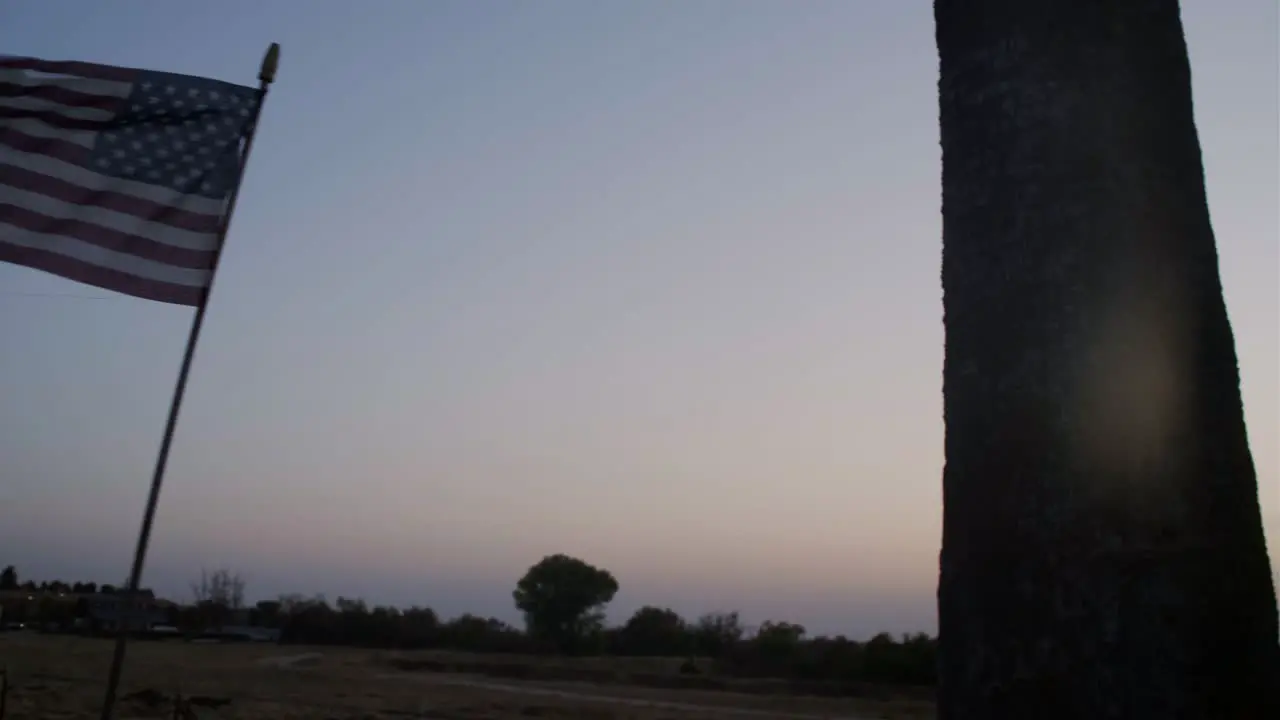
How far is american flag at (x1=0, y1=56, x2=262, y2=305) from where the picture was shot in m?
6.60

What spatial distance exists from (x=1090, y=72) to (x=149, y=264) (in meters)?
5.19

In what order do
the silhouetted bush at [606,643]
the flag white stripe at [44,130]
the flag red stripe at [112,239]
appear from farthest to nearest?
the silhouetted bush at [606,643] < the flag white stripe at [44,130] < the flag red stripe at [112,239]

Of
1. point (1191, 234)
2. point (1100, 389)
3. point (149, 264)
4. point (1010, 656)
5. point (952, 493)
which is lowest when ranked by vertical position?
point (1010, 656)

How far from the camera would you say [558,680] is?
30.9 metres

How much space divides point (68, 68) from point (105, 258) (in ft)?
4.01

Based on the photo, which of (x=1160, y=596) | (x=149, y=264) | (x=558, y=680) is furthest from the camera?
(x=558, y=680)

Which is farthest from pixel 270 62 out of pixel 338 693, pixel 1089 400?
pixel 338 693

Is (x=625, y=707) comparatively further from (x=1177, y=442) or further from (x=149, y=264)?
(x=1177, y=442)

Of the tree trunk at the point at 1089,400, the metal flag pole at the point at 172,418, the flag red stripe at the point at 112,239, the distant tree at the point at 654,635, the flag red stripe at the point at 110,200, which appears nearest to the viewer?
the tree trunk at the point at 1089,400

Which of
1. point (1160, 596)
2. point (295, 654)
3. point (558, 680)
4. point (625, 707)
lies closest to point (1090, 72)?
point (1160, 596)

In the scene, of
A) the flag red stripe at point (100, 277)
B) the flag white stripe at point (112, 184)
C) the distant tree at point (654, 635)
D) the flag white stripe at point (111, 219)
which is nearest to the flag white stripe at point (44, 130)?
the flag white stripe at point (112, 184)

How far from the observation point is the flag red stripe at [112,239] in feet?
21.7

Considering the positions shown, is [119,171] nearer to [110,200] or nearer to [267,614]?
[110,200]

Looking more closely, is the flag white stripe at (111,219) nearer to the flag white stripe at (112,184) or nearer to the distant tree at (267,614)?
the flag white stripe at (112,184)
